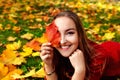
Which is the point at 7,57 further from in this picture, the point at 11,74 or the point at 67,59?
the point at 67,59

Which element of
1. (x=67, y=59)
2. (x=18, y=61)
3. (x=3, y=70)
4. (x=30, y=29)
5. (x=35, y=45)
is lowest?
(x=30, y=29)

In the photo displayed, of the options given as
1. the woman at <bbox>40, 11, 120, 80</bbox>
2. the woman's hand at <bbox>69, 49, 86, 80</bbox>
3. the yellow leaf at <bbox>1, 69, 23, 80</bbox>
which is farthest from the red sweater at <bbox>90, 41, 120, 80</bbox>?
the yellow leaf at <bbox>1, 69, 23, 80</bbox>

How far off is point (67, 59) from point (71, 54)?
197mm

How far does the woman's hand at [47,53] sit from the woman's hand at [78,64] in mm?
188

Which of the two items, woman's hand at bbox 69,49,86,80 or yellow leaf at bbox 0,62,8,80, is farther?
yellow leaf at bbox 0,62,8,80

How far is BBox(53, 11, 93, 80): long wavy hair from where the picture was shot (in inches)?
107

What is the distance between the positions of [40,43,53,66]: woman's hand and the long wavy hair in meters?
0.08

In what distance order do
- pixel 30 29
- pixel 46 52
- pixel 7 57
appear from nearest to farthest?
pixel 46 52 < pixel 7 57 < pixel 30 29

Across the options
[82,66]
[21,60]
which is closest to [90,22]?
[21,60]

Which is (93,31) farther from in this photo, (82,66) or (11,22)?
(82,66)

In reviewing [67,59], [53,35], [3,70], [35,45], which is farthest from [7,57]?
[53,35]

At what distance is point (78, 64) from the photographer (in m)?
2.61

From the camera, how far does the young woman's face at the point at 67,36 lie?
102 inches

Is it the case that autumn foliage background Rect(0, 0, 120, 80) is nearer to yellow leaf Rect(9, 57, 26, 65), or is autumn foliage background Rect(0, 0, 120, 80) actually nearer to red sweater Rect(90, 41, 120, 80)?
yellow leaf Rect(9, 57, 26, 65)
